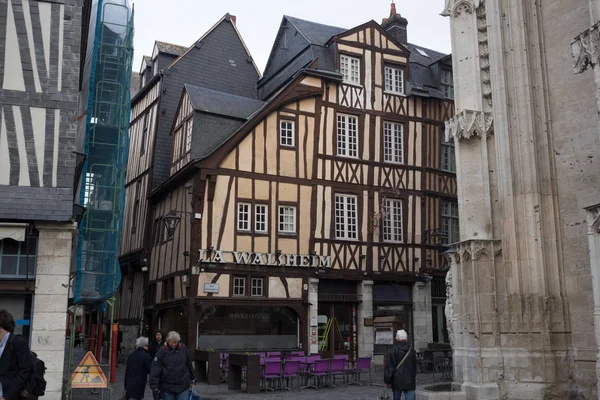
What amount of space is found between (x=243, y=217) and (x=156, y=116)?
6816 millimetres

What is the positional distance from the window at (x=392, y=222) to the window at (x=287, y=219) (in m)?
3.27

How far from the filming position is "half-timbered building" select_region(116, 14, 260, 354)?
23.7 m

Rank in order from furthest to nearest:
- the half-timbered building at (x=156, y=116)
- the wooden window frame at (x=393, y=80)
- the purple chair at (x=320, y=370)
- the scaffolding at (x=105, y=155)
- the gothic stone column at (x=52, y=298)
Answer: the half-timbered building at (x=156, y=116) → the wooden window frame at (x=393, y=80) → the scaffolding at (x=105, y=155) → the purple chair at (x=320, y=370) → the gothic stone column at (x=52, y=298)

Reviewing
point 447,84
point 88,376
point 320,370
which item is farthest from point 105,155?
point 447,84

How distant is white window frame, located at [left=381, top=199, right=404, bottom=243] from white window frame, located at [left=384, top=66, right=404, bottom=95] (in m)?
3.84

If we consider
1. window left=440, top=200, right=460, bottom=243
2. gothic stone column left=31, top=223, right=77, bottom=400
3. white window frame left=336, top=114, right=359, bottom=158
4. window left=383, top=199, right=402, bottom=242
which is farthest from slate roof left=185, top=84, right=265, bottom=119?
gothic stone column left=31, top=223, right=77, bottom=400

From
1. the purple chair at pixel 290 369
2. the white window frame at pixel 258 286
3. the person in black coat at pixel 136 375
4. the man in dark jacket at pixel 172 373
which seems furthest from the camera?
the white window frame at pixel 258 286

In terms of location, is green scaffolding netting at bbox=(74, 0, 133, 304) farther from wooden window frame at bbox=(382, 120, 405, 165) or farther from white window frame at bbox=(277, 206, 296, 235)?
wooden window frame at bbox=(382, 120, 405, 165)

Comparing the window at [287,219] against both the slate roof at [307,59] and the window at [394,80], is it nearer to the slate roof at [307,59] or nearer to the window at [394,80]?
the slate roof at [307,59]

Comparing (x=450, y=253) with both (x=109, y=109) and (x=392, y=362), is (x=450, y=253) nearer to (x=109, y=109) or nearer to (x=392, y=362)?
(x=392, y=362)

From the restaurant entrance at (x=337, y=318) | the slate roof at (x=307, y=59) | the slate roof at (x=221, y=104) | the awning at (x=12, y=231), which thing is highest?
the slate roof at (x=307, y=59)

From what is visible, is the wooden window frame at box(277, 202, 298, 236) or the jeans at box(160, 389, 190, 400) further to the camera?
the wooden window frame at box(277, 202, 298, 236)

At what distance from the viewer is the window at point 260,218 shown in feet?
64.3

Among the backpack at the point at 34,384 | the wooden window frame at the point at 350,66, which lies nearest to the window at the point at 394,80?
the wooden window frame at the point at 350,66
